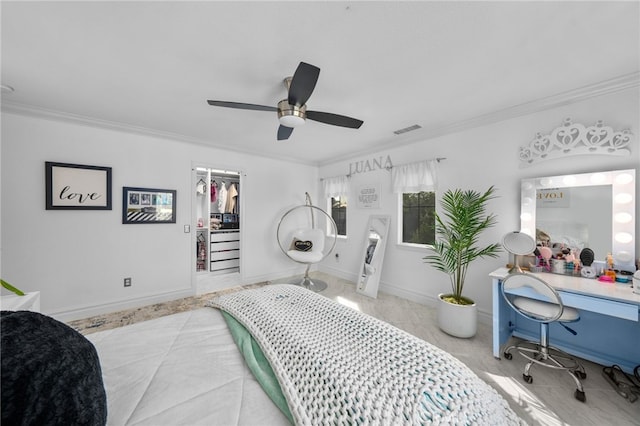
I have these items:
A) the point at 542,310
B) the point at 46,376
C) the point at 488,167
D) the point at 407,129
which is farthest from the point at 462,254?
the point at 46,376

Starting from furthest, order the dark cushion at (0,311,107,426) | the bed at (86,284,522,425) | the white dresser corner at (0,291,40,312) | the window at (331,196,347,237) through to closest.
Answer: the window at (331,196,347,237) < the white dresser corner at (0,291,40,312) < the bed at (86,284,522,425) < the dark cushion at (0,311,107,426)

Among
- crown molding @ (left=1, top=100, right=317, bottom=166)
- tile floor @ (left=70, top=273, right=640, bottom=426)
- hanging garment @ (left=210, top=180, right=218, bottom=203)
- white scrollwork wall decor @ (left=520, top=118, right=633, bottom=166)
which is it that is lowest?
tile floor @ (left=70, top=273, right=640, bottom=426)

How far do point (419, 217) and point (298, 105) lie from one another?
254 centimetres

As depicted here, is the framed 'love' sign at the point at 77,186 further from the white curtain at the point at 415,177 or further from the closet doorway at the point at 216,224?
the white curtain at the point at 415,177

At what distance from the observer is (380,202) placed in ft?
13.3

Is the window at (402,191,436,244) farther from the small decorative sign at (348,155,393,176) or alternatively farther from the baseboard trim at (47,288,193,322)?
the baseboard trim at (47,288,193,322)

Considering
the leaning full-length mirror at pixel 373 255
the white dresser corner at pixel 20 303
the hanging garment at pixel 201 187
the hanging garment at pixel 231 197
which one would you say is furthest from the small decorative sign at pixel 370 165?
the white dresser corner at pixel 20 303

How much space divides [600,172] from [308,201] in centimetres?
405

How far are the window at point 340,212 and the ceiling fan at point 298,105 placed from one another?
2663mm

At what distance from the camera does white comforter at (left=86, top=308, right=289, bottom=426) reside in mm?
813

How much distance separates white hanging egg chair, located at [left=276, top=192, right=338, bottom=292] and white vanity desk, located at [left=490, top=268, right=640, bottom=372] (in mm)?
2377

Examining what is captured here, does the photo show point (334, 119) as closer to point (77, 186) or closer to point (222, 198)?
point (77, 186)

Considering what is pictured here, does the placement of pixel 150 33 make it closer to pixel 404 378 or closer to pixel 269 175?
pixel 404 378

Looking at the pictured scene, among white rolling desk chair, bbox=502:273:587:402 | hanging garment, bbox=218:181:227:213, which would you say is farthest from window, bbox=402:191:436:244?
hanging garment, bbox=218:181:227:213
